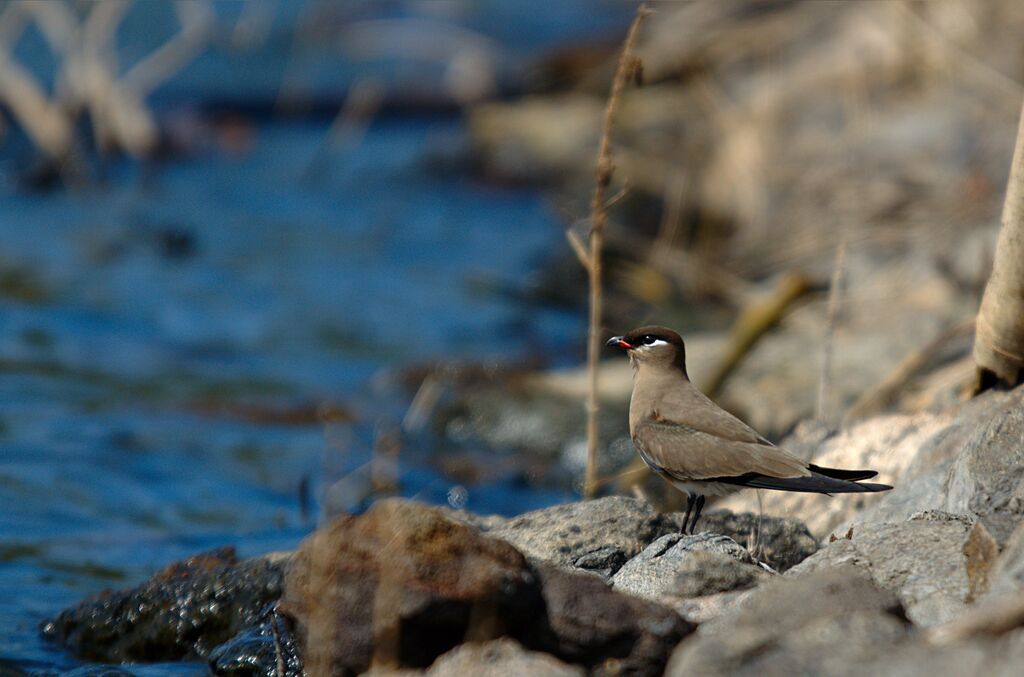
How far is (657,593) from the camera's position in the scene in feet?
13.2

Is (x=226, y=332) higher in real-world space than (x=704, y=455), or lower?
lower

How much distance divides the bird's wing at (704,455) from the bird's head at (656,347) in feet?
1.21

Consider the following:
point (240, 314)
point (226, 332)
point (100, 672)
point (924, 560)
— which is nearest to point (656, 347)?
point (924, 560)

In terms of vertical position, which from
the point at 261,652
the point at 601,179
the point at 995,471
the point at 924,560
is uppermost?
the point at 601,179

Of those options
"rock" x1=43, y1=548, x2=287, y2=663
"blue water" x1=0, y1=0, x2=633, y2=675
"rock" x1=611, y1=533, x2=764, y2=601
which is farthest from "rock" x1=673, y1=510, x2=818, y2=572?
"rock" x1=43, y1=548, x2=287, y2=663

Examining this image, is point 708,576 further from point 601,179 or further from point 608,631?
point 601,179

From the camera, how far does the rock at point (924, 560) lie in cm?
357

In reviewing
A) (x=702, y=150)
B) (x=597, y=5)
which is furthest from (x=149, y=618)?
(x=597, y=5)

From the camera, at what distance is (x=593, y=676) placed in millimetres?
3674

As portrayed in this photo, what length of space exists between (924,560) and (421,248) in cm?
996

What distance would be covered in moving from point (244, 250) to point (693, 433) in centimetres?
874

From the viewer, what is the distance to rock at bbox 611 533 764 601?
158 inches

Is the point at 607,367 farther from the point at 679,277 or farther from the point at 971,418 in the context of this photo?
the point at 971,418

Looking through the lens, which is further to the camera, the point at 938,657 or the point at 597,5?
the point at 597,5
